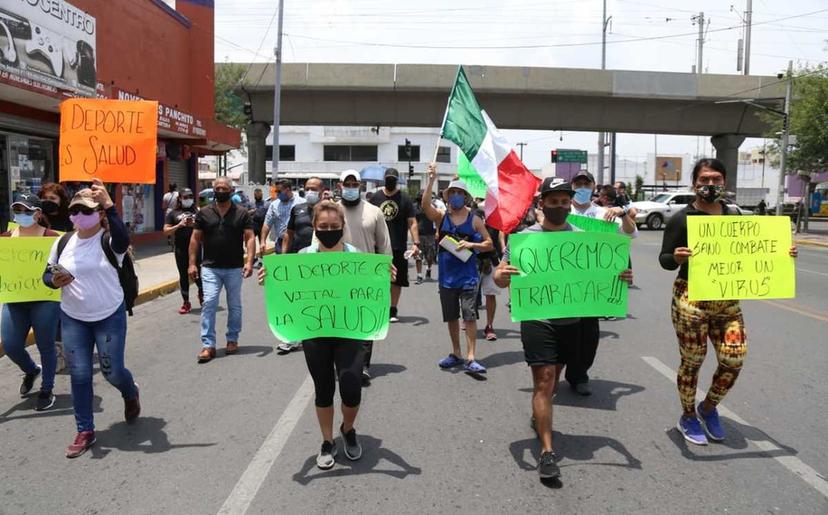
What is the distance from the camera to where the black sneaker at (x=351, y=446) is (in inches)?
157

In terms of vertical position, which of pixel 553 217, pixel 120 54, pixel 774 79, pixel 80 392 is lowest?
pixel 80 392

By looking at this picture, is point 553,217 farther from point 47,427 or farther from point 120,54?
point 120,54

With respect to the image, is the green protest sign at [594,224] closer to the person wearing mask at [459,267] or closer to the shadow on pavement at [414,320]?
the person wearing mask at [459,267]

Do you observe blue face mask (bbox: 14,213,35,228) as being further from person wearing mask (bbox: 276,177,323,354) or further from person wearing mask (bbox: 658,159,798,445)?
person wearing mask (bbox: 658,159,798,445)

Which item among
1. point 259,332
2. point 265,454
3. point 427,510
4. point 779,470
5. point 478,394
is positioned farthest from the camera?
point 259,332

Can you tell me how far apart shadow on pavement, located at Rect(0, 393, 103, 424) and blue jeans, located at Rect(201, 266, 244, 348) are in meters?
1.40

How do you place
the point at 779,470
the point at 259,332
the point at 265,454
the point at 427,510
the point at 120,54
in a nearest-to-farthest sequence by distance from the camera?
the point at 427,510 → the point at 779,470 → the point at 265,454 → the point at 259,332 → the point at 120,54

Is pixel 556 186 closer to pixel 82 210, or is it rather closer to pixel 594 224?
pixel 594 224

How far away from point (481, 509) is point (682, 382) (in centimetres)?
179

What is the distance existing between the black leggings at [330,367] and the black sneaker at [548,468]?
1.13m

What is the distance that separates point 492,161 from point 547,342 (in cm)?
220

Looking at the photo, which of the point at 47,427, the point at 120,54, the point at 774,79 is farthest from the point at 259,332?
the point at 774,79

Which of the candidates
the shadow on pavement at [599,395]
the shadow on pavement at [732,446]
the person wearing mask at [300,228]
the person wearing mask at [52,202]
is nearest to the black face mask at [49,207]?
the person wearing mask at [52,202]

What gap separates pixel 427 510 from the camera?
11.0ft
